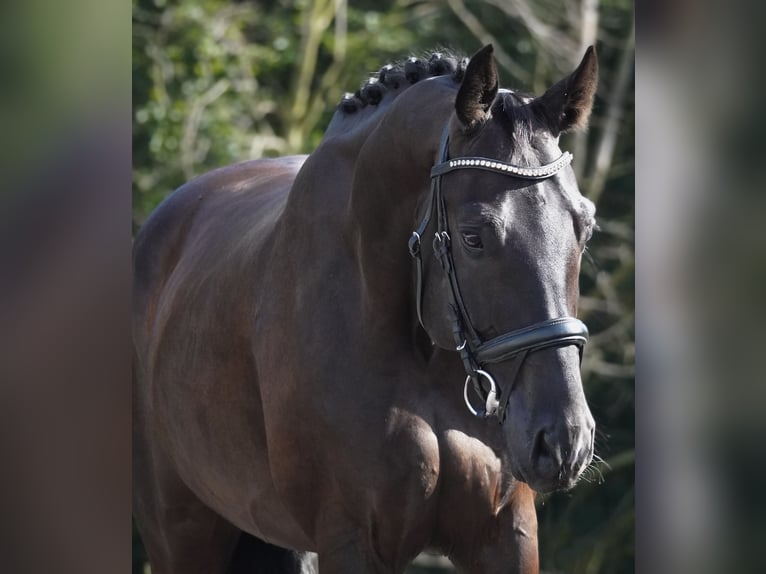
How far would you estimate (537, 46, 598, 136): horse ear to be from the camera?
261 centimetres

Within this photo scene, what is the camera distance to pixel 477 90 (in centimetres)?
250

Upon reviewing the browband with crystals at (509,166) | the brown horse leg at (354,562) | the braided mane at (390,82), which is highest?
the braided mane at (390,82)

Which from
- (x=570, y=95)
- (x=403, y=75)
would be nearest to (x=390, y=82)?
(x=403, y=75)

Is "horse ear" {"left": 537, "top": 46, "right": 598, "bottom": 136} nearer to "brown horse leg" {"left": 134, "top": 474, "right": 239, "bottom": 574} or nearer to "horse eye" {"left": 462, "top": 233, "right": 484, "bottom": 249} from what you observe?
"horse eye" {"left": 462, "top": 233, "right": 484, "bottom": 249}

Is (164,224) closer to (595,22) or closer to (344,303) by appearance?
(344,303)

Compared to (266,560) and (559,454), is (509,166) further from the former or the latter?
(266,560)

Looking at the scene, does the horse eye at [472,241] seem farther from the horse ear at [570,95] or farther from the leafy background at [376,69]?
the leafy background at [376,69]

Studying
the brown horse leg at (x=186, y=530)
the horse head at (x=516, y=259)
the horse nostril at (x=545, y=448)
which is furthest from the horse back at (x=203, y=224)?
the horse nostril at (x=545, y=448)

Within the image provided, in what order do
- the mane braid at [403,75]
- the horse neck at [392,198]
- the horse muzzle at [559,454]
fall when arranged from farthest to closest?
the mane braid at [403,75] → the horse neck at [392,198] → the horse muzzle at [559,454]

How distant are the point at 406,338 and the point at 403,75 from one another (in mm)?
751

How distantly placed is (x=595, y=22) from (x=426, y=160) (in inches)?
338

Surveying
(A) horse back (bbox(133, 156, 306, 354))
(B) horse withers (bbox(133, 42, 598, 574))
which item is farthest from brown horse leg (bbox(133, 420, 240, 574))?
(A) horse back (bbox(133, 156, 306, 354))

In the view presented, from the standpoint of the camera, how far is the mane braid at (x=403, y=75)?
9.77ft

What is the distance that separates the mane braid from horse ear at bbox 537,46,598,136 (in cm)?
31
